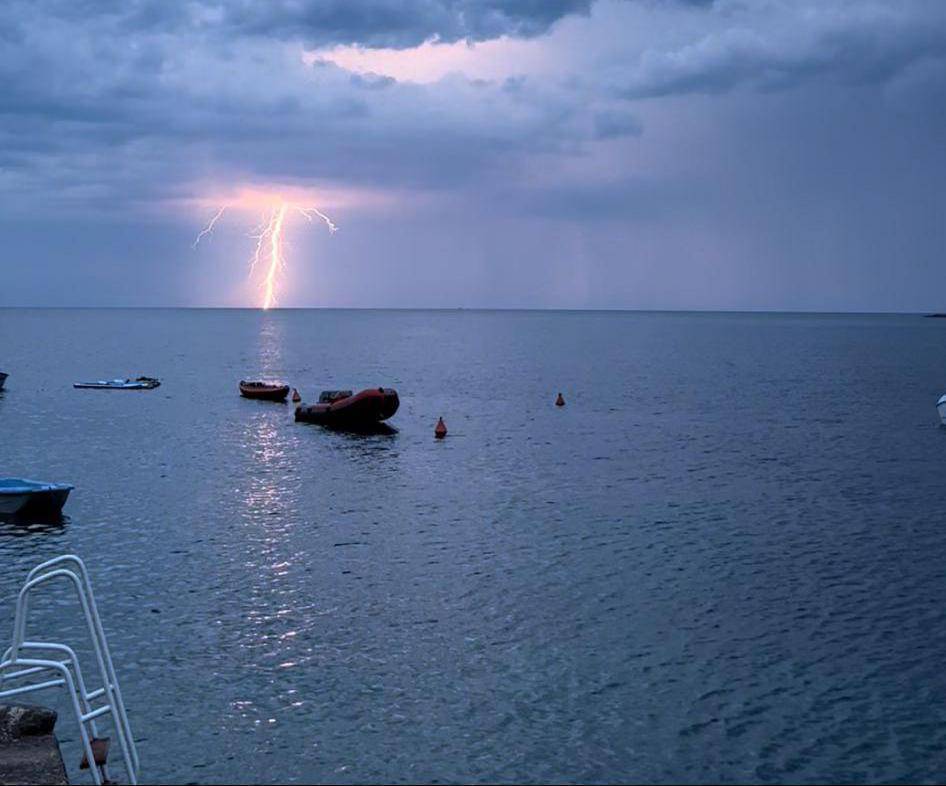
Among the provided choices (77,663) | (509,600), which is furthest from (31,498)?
(77,663)

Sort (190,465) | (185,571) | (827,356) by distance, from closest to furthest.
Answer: (185,571)
(190,465)
(827,356)

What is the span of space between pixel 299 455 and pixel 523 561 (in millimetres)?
28657

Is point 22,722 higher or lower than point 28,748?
higher

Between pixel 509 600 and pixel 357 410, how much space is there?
43.4m

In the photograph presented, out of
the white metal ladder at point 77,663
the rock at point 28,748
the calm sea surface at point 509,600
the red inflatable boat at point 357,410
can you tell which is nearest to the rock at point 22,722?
the rock at point 28,748

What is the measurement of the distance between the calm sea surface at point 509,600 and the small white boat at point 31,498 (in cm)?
Result: 97

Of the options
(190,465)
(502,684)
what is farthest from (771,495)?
(190,465)

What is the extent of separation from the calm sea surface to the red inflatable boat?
4642 millimetres

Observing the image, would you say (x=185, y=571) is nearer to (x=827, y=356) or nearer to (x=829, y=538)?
(x=829, y=538)

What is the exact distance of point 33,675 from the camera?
21.8 metres

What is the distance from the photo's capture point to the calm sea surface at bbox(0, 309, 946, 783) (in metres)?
19.2

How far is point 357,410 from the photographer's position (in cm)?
7088

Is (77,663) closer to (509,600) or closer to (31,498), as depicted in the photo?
(509,600)

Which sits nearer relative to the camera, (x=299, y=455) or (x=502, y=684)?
(x=502, y=684)
